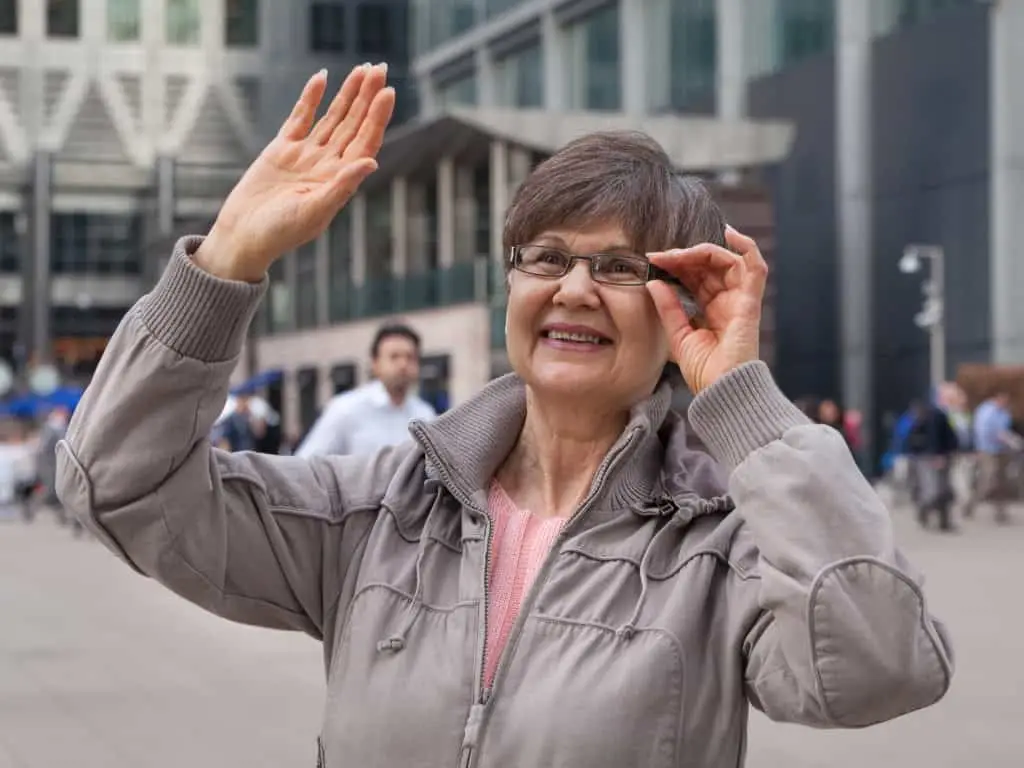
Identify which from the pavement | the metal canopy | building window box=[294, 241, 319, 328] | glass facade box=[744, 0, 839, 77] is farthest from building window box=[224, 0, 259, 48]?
the pavement

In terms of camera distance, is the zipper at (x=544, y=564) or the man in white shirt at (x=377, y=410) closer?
the zipper at (x=544, y=564)

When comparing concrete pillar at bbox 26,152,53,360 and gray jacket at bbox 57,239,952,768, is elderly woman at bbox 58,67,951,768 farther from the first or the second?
concrete pillar at bbox 26,152,53,360

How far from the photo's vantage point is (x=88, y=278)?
67.2 m

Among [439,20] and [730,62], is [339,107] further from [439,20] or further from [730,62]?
[439,20]

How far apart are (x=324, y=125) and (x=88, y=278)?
6603 cm

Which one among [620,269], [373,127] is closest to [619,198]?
[620,269]

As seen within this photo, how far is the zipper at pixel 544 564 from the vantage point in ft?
8.57

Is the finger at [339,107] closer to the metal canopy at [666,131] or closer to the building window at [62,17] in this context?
the metal canopy at [666,131]

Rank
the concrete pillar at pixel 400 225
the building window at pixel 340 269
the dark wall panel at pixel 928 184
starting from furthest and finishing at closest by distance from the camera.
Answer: the building window at pixel 340 269
the concrete pillar at pixel 400 225
the dark wall panel at pixel 928 184

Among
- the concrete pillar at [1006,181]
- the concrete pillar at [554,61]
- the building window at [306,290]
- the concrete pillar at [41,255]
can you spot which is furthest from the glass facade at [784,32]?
the concrete pillar at [41,255]

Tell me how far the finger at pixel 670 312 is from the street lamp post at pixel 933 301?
33720 mm

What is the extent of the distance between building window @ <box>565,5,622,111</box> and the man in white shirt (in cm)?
3756

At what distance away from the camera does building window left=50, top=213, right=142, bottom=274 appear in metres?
66.5

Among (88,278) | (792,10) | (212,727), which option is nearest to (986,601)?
(212,727)
